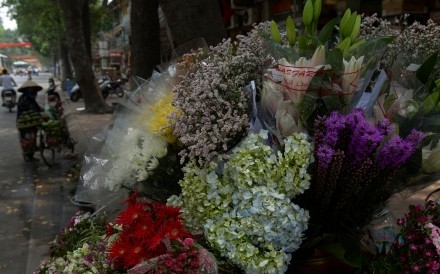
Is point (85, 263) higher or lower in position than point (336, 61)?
lower

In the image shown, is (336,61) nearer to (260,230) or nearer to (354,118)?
(354,118)

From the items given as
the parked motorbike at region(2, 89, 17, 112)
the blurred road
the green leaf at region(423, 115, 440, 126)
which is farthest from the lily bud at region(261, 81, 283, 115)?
the parked motorbike at region(2, 89, 17, 112)

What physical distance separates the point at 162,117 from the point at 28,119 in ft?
25.7

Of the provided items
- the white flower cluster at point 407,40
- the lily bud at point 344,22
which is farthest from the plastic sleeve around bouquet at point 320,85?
the white flower cluster at point 407,40

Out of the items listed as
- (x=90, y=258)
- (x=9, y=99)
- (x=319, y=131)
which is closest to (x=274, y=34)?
(x=319, y=131)

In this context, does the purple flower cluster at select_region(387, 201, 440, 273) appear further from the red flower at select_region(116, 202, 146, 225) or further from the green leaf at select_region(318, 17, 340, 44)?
the red flower at select_region(116, 202, 146, 225)

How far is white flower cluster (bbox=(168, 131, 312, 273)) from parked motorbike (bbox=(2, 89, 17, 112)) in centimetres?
1837

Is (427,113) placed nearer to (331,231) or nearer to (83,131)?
(331,231)

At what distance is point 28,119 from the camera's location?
28.6 ft

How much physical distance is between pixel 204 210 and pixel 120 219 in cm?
29

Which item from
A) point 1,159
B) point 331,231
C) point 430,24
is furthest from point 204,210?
point 1,159

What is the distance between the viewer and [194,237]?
1579 millimetres

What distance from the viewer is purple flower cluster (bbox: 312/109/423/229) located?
136 centimetres

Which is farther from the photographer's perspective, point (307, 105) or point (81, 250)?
point (81, 250)
